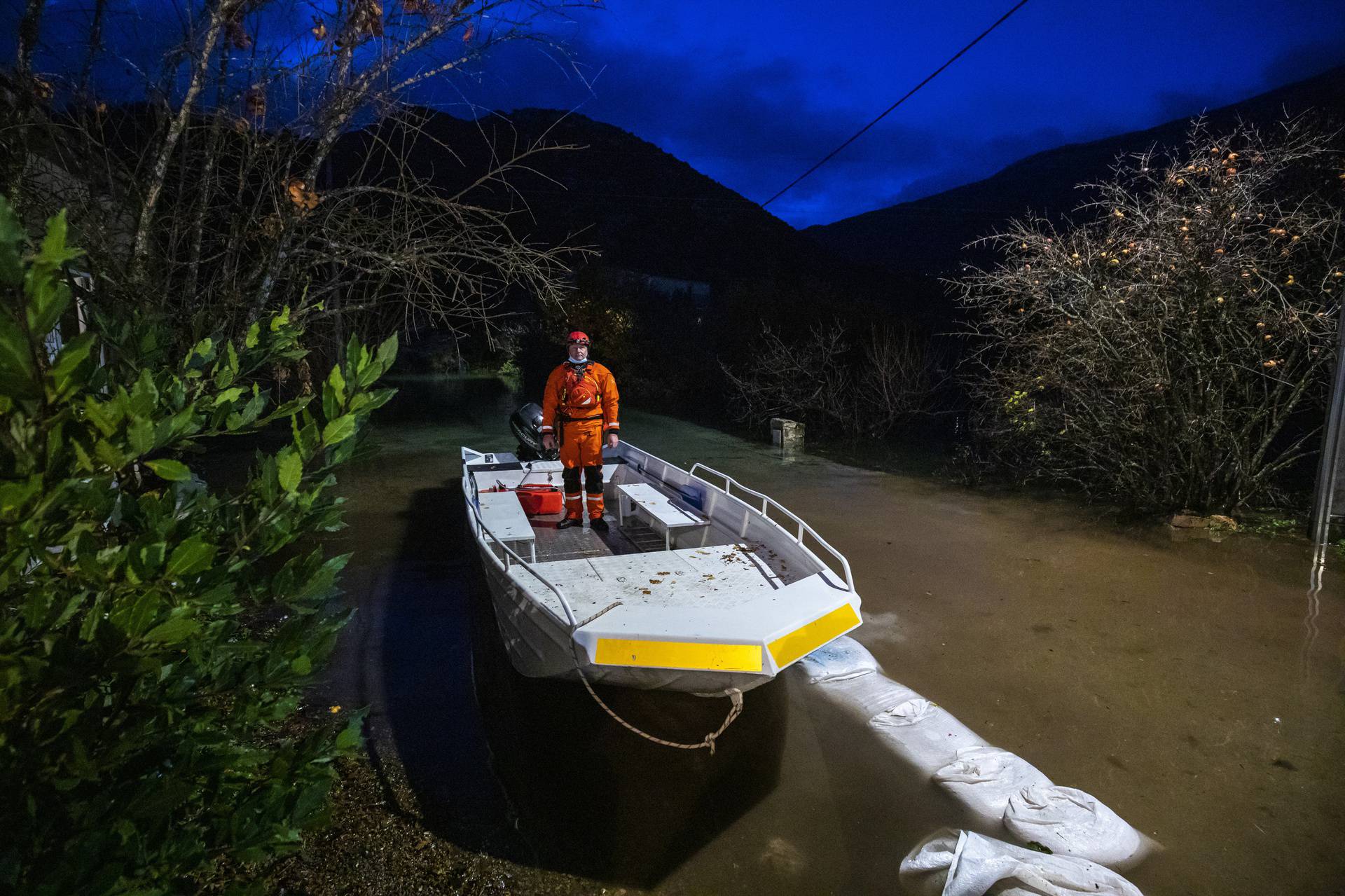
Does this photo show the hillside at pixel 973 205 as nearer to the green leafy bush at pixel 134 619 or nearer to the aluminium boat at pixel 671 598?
the aluminium boat at pixel 671 598

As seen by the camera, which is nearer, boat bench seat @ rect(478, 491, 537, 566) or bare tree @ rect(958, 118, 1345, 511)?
boat bench seat @ rect(478, 491, 537, 566)

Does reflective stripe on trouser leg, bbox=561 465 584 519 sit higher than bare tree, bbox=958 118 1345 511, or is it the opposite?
bare tree, bbox=958 118 1345 511

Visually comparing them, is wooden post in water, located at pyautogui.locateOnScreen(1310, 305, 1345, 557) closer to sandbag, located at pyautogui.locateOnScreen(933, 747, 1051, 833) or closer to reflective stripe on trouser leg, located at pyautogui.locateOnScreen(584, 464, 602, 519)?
sandbag, located at pyautogui.locateOnScreen(933, 747, 1051, 833)

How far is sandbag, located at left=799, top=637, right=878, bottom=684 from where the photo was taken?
5.34m

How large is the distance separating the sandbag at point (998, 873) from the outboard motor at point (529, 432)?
27.1ft

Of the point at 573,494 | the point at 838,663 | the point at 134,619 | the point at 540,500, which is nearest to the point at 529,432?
the point at 540,500

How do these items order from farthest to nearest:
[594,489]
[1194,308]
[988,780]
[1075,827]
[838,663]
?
[1194,308], [594,489], [838,663], [988,780], [1075,827]

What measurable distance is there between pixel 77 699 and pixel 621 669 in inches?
98.2

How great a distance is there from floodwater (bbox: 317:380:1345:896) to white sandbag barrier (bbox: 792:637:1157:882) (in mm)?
145

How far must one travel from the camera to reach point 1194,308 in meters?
8.43

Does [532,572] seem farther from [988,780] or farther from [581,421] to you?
[581,421]

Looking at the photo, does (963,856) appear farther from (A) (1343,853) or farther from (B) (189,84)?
(B) (189,84)

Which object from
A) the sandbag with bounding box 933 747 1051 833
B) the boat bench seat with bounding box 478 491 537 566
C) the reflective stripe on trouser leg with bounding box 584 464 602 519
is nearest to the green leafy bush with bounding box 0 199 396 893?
the boat bench seat with bounding box 478 491 537 566

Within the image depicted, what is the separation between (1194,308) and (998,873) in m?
7.79
